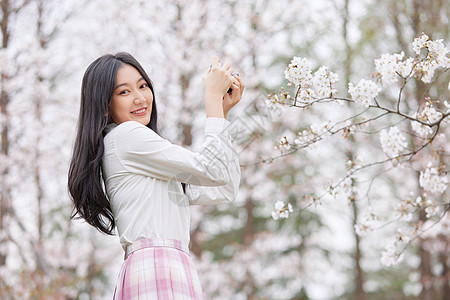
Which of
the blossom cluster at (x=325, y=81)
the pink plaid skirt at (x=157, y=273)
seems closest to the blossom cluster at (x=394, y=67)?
the blossom cluster at (x=325, y=81)

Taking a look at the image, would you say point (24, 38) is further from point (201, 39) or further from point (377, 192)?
point (377, 192)

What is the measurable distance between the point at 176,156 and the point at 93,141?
277 mm

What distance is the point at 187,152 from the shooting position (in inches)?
60.1

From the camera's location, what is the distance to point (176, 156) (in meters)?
1.51

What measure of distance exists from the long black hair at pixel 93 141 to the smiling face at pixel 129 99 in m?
0.02

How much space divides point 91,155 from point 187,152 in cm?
31

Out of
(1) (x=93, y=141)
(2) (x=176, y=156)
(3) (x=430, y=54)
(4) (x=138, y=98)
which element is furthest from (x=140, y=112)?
(3) (x=430, y=54)

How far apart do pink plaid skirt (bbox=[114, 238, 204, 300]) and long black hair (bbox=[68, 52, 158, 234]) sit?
0.75ft

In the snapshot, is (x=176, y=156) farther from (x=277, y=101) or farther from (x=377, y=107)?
(x=377, y=107)

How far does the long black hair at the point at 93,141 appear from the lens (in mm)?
1633

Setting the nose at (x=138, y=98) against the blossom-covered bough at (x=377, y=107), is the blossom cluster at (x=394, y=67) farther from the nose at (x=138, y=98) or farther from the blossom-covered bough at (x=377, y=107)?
the nose at (x=138, y=98)

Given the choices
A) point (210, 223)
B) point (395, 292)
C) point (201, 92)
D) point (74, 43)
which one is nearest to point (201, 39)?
point (201, 92)

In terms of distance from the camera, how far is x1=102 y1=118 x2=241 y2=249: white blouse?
1508mm

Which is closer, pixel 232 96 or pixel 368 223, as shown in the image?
pixel 232 96
